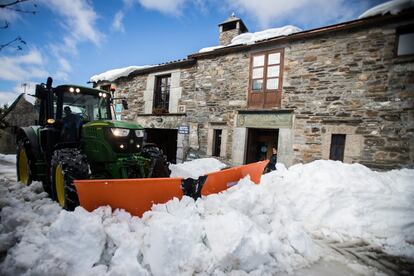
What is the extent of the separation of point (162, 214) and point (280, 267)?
136 centimetres

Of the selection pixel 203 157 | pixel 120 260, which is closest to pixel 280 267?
pixel 120 260

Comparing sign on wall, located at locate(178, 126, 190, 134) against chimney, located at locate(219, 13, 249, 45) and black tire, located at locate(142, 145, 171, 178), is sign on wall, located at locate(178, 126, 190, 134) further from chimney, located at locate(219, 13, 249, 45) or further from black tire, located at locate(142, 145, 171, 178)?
black tire, located at locate(142, 145, 171, 178)

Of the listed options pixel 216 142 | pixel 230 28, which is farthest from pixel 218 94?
pixel 230 28

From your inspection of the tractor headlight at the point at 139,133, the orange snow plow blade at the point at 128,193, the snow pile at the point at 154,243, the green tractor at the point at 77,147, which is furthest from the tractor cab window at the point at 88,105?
the orange snow plow blade at the point at 128,193

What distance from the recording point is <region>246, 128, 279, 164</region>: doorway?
903 centimetres

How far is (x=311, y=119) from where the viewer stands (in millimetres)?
7516

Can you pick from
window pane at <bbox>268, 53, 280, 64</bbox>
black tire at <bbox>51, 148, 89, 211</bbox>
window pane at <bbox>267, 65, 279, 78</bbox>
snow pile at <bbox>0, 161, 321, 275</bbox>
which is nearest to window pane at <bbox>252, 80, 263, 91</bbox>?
window pane at <bbox>267, 65, 279, 78</bbox>

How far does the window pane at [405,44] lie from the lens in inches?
247

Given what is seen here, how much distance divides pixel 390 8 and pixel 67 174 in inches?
339

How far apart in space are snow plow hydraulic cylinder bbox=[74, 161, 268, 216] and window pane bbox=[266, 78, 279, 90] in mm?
5841

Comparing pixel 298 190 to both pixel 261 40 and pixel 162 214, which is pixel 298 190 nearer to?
pixel 162 214

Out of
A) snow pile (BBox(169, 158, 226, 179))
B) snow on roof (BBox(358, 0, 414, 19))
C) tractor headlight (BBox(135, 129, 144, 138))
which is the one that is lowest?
snow pile (BBox(169, 158, 226, 179))

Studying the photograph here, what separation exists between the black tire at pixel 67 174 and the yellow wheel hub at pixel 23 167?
1836 millimetres

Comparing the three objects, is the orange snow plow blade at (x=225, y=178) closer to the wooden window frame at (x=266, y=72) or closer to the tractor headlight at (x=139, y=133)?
the tractor headlight at (x=139, y=133)
